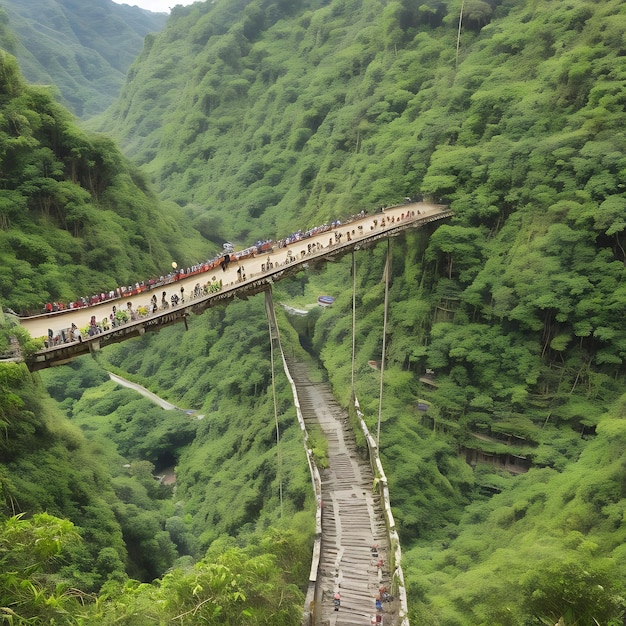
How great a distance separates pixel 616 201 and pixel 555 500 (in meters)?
14.8

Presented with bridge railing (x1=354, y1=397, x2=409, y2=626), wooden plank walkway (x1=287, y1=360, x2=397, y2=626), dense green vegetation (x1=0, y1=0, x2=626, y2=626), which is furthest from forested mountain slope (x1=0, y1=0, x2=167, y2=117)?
bridge railing (x1=354, y1=397, x2=409, y2=626)

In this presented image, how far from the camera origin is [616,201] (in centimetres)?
2892

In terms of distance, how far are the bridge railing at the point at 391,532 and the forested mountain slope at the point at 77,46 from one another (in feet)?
364

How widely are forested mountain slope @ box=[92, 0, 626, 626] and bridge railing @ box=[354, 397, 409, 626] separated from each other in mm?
1086

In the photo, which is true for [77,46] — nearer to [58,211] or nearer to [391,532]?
[58,211]

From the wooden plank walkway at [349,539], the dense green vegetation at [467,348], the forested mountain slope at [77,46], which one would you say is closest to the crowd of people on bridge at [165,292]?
the dense green vegetation at [467,348]

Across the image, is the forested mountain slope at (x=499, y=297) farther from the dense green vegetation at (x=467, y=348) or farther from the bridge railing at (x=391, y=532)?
the bridge railing at (x=391, y=532)

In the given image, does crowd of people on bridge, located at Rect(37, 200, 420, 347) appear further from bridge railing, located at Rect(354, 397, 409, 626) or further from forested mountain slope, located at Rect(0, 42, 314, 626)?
bridge railing, located at Rect(354, 397, 409, 626)

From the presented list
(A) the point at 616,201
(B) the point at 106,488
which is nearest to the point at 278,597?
(B) the point at 106,488

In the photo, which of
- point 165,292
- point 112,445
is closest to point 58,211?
point 112,445

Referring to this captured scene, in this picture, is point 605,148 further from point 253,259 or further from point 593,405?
point 253,259

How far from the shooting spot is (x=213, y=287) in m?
24.2

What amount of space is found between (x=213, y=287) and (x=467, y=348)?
15310 millimetres

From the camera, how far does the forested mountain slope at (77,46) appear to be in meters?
131
